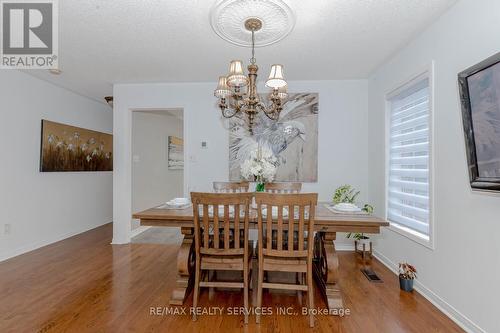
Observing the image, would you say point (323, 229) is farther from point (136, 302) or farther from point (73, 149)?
point (73, 149)

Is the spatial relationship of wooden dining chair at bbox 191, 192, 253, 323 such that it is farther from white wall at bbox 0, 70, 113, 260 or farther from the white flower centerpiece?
white wall at bbox 0, 70, 113, 260

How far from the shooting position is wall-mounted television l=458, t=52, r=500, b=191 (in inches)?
57.0

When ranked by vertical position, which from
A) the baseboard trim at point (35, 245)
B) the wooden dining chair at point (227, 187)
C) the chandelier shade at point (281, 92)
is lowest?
the baseboard trim at point (35, 245)

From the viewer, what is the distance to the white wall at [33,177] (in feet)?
10.6

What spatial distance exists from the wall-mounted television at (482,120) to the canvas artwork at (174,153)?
198 inches

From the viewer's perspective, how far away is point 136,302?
2211mm

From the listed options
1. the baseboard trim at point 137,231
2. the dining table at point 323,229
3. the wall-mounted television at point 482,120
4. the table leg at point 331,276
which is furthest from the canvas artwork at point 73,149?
the wall-mounted television at point 482,120

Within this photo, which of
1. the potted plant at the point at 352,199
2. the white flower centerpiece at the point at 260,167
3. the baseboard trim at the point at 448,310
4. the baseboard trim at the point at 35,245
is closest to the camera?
the baseboard trim at the point at 448,310

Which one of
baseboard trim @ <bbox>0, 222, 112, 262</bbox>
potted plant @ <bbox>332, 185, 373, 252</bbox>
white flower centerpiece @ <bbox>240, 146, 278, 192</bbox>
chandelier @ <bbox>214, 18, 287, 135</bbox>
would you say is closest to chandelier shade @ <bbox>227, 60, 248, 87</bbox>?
chandelier @ <bbox>214, 18, 287, 135</bbox>

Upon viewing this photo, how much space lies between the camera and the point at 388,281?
2635 mm

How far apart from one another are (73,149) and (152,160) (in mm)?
1290

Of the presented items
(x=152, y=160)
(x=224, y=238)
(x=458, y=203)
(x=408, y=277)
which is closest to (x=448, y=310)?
Answer: (x=408, y=277)

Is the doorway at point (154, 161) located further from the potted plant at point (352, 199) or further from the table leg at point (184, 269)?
the potted plant at point (352, 199)

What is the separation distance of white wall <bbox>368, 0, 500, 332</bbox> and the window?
16 centimetres
